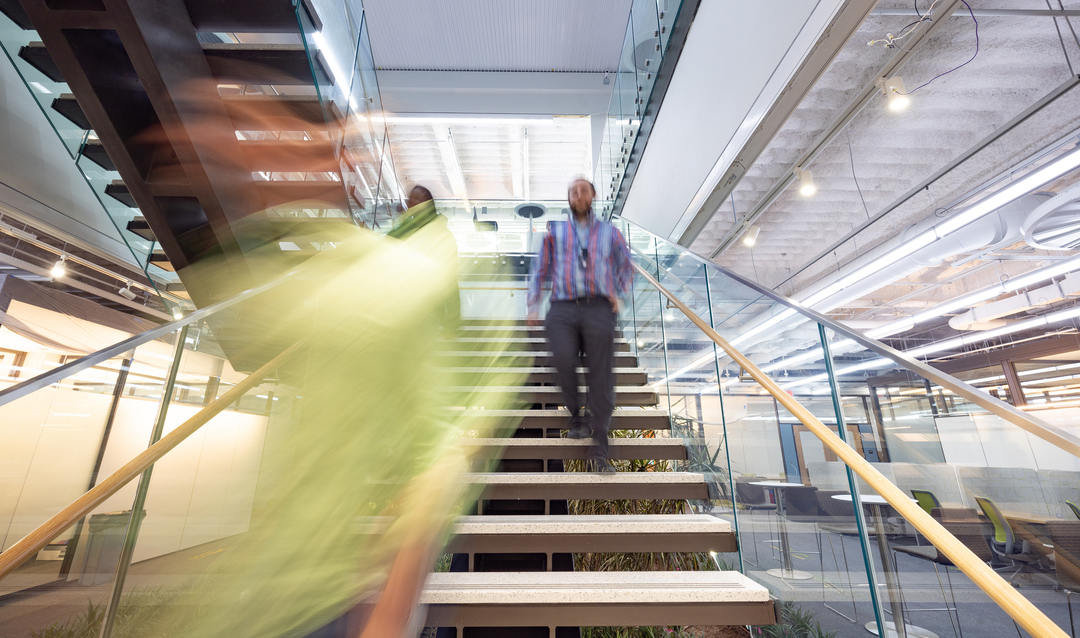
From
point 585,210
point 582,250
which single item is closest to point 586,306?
point 582,250

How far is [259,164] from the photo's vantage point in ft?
9.63

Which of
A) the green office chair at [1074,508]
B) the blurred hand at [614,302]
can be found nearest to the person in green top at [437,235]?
the blurred hand at [614,302]

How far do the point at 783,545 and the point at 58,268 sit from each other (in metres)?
5.97

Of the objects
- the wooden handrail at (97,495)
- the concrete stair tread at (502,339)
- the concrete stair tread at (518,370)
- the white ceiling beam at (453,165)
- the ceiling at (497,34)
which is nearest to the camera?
the wooden handrail at (97,495)

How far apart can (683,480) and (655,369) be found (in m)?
1.18

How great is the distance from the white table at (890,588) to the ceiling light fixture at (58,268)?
240 inches

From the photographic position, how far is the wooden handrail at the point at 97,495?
1.10 metres

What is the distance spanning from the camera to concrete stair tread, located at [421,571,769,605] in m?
1.56

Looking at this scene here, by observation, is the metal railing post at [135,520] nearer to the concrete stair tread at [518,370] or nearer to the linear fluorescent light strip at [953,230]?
the concrete stair tread at [518,370]

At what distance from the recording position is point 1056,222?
405 cm

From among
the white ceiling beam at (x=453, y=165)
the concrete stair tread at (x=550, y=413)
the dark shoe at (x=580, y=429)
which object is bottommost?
the dark shoe at (x=580, y=429)

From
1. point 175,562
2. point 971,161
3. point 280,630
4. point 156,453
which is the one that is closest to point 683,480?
point 280,630

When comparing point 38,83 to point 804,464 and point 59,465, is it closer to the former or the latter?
point 59,465

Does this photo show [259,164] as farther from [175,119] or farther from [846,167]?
[846,167]
